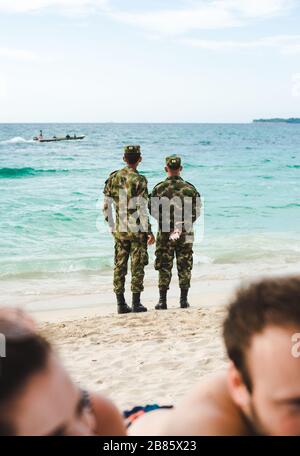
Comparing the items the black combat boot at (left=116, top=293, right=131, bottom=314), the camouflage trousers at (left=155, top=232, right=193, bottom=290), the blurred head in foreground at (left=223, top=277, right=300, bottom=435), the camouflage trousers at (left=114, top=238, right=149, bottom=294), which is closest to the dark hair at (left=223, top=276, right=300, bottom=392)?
the blurred head in foreground at (left=223, top=277, right=300, bottom=435)

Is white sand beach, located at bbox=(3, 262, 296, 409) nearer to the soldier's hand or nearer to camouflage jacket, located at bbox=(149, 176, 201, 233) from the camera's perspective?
the soldier's hand

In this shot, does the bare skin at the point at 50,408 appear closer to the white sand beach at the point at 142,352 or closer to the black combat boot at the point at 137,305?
the white sand beach at the point at 142,352

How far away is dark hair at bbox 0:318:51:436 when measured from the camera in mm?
931

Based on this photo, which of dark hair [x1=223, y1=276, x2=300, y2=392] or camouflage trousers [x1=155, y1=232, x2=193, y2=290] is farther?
camouflage trousers [x1=155, y1=232, x2=193, y2=290]

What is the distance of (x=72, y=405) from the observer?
3.49 ft

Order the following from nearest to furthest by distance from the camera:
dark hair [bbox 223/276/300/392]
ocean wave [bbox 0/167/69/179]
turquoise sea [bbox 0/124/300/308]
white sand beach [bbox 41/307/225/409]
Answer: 1. dark hair [bbox 223/276/300/392]
2. white sand beach [bbox 41/307/225/409]
3. turquoise sea [bbox 0/124/300/308]
4. ocean wave [bbox 0/167/69/179]

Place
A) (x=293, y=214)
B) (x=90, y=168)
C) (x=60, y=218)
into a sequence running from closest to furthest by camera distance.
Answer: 1. (x=60, y=218)
2. (x=293, y=214)
3. (x=90, y=168)

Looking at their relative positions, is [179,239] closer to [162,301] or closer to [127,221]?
[127,221]

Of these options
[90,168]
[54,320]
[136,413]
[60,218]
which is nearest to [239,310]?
[136,413]

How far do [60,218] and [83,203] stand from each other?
3886mm

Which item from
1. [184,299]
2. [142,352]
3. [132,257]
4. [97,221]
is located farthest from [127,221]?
[97,221]

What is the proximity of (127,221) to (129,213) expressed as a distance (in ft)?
0.33

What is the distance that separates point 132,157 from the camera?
7098mm
